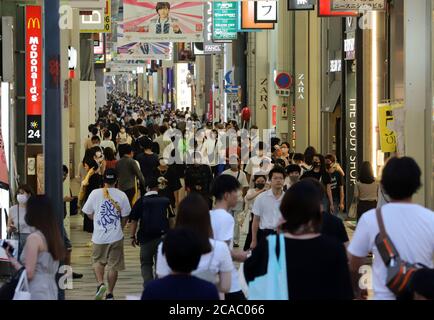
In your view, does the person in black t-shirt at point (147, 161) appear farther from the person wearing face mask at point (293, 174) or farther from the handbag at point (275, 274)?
the handbag at point (275, 274)

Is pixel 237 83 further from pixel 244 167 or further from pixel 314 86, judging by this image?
pixel 244 167

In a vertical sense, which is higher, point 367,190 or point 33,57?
point 33,57

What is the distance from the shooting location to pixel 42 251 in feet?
27.5

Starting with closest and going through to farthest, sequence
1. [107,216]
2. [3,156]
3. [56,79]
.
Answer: [56,79] < [107,216] < [3,156]

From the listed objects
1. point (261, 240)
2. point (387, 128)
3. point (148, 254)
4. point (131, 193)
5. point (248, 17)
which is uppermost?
point (248, 17)

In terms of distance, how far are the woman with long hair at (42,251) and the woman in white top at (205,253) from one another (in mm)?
1206

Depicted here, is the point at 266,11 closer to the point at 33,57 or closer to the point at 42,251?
the point at 33,57

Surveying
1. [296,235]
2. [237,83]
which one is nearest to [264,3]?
[237,83]

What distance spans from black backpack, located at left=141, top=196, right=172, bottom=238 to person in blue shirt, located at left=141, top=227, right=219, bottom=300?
6195 millimetres

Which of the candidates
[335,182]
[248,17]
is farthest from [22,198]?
[248,17]

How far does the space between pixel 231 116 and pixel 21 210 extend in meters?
34.7

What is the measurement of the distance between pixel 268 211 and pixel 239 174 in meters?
5.93

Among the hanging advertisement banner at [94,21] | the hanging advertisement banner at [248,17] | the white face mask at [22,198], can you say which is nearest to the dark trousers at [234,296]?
the white face mask at [22,198]

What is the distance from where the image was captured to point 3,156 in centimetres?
1426
